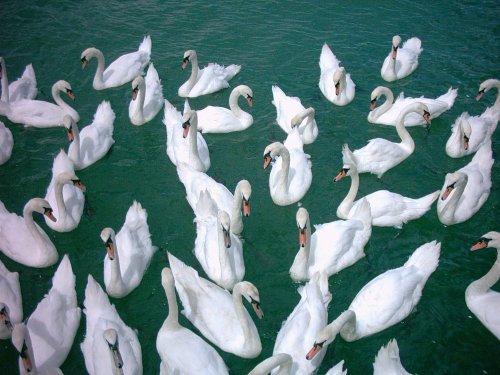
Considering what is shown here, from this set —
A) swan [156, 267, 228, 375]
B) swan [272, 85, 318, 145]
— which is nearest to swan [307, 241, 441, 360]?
swan [156, 267, 228, 375]

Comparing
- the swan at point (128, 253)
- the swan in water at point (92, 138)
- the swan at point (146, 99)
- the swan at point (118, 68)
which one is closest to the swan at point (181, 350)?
the swan at point (128, 253)

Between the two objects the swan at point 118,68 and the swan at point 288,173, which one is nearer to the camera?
the swan at point 288,173

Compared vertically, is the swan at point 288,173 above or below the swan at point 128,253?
above

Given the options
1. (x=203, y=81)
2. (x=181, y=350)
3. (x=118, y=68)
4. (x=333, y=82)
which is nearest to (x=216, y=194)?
(x=181, y=350)

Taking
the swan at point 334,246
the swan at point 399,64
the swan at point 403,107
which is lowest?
the swan at point 334,246

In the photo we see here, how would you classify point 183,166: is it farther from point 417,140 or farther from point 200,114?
point 417,140

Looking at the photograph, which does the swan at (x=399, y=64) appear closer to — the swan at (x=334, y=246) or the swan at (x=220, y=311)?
the swan at (x=334, y=246)

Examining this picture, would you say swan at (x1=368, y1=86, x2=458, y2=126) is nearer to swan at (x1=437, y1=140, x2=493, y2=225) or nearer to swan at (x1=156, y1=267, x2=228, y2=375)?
swan at (x1=437, y1=140, x2=493, y2=225)
